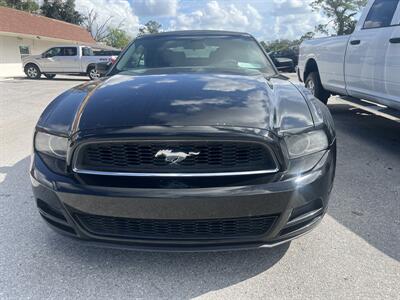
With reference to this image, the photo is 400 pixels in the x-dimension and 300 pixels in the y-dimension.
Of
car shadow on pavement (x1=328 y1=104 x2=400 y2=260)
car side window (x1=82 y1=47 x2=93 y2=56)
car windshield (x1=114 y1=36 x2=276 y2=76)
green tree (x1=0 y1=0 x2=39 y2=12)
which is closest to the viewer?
car shadow on pavement (x1=328 y1=104 x2=400 y2=260)

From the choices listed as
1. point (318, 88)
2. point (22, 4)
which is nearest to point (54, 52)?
point (318, 88)

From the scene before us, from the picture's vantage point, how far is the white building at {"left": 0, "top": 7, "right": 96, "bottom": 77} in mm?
24031

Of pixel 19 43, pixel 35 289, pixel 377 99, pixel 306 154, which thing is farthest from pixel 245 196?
pixel 19 43

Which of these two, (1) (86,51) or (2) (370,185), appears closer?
(2) (370,185)

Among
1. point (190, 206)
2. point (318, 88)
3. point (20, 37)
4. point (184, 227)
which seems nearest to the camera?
point (190, 206)

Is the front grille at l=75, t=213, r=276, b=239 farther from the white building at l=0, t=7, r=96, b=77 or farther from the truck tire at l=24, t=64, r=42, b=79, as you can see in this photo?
the white building at l=0, t=7, r=96, b=77

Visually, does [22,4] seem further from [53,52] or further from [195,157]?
[195,157]

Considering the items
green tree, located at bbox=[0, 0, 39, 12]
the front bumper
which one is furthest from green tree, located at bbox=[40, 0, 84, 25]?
the front bumper

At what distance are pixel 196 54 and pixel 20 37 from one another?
83.3 feet

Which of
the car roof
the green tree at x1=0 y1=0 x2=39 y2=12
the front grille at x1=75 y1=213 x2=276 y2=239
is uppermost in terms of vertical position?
the green tree at x1=0 y1=0 x2=39 y2=12

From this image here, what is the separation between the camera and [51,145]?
250cm

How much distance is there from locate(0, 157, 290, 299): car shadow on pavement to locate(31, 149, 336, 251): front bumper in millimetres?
275

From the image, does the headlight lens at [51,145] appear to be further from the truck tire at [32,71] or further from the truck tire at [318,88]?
the truck tire at [32,71]

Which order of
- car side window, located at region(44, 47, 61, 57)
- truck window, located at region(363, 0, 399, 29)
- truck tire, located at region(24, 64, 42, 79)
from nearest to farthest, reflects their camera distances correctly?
truck window, located at region(363, 0, 399, 29) → car side window, located at region(44, 47, 61, 57) → truck tire, located at region(24, 64, 42, 79)
